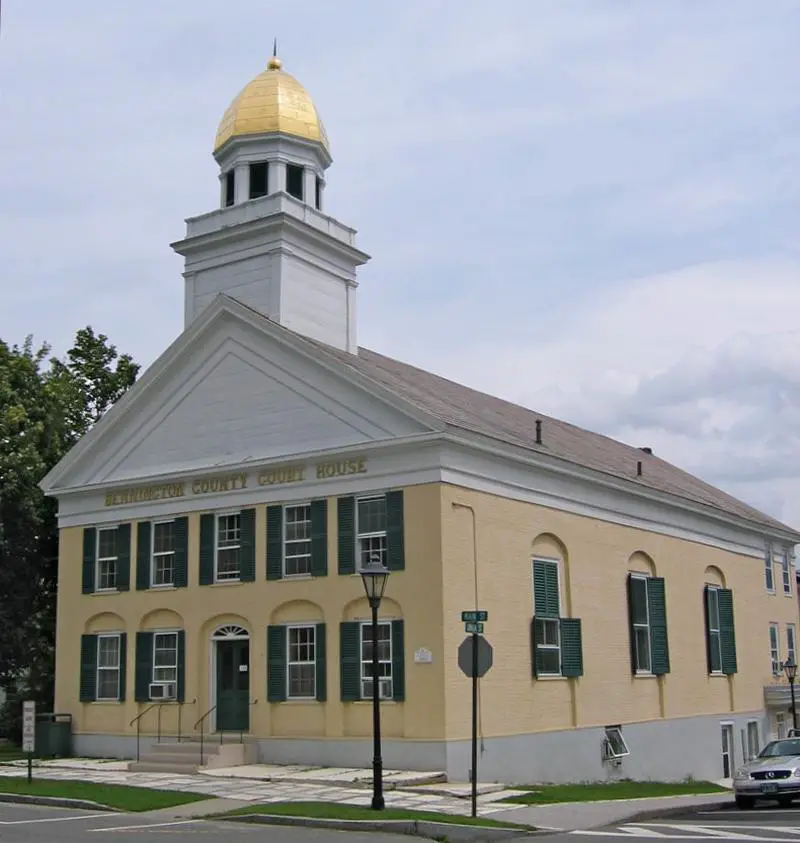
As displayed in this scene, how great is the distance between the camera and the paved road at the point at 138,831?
1623 cm

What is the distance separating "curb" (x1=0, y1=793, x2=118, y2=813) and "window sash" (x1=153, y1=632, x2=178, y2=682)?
23.2ft

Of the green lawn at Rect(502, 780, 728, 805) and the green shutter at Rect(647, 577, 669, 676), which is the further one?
the green shutter at Rect(647, 577, 669, 676)

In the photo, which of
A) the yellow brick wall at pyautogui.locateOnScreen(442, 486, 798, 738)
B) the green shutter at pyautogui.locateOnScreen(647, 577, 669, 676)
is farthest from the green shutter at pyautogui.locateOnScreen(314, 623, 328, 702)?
the green shutter at pyautogui.locateOnScreen(647, 577, 669, 676)

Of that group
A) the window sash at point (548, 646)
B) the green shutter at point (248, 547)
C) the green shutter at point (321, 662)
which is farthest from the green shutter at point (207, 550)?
the window sash at point (548, 646)

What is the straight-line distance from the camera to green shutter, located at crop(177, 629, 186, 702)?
28.5m

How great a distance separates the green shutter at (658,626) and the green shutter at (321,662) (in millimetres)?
10473

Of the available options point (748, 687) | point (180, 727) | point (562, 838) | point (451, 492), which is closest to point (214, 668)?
point (180, 727)

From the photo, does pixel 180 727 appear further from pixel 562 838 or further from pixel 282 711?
pixel 562 838

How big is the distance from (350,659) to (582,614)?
21.8ft

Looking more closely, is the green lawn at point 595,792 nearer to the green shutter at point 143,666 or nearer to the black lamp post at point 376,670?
the black lamp post at point 376,670

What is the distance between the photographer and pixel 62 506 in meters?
32.1

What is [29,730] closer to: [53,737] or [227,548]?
[53,737]

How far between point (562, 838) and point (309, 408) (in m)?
13.0

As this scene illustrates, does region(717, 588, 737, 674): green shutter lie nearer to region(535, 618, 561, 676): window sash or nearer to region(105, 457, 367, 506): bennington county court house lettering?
region(535, 618, 561, 676): window sash
